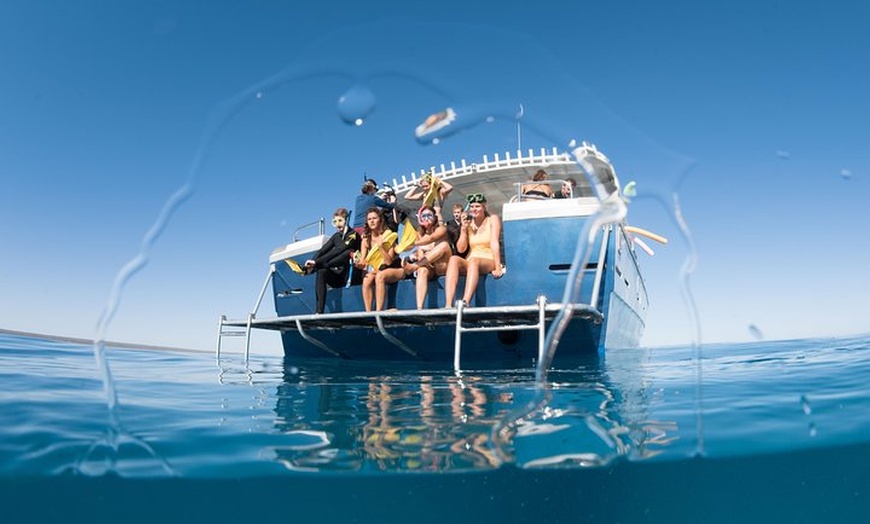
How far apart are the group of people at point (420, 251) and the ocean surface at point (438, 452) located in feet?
8.13

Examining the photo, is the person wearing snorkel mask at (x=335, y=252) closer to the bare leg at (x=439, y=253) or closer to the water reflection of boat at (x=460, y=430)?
the bare leg at (x=439, y=253)

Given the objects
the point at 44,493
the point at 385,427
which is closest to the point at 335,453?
the point at 385,427

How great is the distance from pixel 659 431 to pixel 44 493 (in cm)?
413

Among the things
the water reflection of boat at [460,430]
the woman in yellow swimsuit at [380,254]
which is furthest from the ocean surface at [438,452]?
the woman in yellow swimsuit at [380,254]

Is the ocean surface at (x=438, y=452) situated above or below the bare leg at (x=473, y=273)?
below

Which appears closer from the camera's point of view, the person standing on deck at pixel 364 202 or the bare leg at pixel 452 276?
the bare leg at pixel 452 276

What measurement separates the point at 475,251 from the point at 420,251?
847mm

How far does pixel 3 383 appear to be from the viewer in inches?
204

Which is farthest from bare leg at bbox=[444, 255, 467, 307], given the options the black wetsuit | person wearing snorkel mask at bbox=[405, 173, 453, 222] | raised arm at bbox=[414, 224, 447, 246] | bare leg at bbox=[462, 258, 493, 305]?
the black wetsuit

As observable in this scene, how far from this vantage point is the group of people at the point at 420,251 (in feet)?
23.8

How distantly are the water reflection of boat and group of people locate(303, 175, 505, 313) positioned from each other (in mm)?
2620

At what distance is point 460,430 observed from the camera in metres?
3.45

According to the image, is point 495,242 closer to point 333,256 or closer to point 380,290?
point 380,290

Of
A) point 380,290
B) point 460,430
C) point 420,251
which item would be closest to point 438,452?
point 460,430
